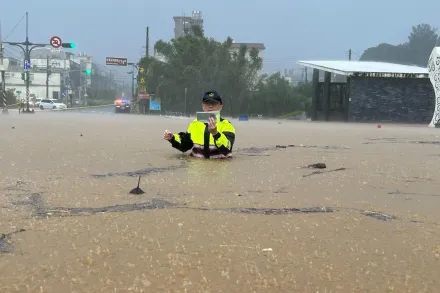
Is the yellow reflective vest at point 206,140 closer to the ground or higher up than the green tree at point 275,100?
closer to the ground

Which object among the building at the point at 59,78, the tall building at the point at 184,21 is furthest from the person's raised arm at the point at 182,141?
the building at the point at 59,78

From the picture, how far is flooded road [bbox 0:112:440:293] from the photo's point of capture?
208 centimetres

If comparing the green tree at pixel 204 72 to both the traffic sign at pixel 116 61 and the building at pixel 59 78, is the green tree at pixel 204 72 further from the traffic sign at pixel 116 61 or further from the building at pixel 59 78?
the building at pixel 59 78

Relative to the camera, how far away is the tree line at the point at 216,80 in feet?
136

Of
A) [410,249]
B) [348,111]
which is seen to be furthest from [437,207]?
[348,111]

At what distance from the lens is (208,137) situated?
596 centimetres

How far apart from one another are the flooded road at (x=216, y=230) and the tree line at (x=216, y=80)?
118 feet

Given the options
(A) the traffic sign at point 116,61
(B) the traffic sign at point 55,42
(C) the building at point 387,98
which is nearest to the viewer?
(B) the traffic sign at point 55,42

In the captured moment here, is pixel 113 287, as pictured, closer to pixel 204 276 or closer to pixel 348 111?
pixel 204 276

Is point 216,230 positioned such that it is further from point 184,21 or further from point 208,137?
point 184,21

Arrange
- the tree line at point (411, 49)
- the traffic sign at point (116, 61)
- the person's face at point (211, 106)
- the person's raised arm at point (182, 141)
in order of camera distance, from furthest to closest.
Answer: the tree line at point (411, 49), the traffic sign at point (116, 61), the person's raised arm at point (182, 141), the person's face at point (211, 106)

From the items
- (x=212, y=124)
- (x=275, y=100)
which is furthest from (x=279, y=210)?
(x=275, y=100)

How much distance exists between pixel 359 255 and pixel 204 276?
30.3 inches

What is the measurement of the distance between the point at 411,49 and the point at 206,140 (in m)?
94.3
